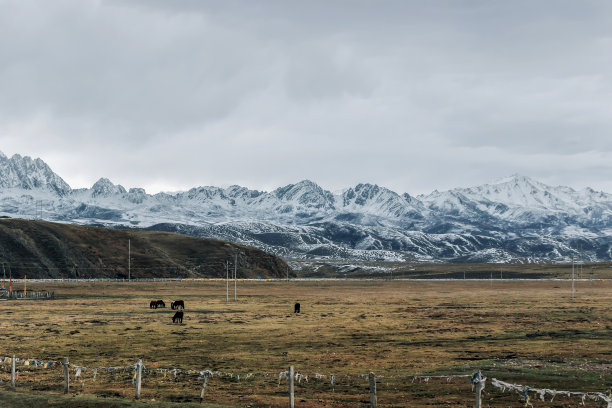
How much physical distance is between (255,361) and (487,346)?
17.8 metres

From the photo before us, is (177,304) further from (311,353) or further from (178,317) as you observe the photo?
(311,353)

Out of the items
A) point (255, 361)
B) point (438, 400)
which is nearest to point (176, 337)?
point (255, 361)

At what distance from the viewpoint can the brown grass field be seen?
2942 centimetres

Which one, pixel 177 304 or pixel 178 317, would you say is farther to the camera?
pixel 177 304

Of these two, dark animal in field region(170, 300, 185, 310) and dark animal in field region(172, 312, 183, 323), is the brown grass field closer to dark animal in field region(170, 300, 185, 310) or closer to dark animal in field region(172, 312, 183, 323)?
dark animal in field region(172, 312, 183, 323)

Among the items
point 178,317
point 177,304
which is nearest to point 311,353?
point 178,317

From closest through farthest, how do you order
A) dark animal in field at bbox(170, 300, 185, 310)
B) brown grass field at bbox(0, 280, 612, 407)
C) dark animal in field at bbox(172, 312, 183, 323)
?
brown grass field at bbox(0, 280, 612, 407) → dark animal in field at bbox(172, 312, 183, 323) → dark animal in field at bbox(170, 300, 185, 310)

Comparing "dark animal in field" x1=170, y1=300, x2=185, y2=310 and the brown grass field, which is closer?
the brown grass field

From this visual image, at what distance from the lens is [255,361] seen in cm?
4072

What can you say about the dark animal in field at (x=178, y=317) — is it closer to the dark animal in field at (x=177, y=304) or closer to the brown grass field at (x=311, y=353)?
the brown grass field at (x=311, y=353)

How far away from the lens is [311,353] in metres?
43.9

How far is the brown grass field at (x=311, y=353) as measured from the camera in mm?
29422

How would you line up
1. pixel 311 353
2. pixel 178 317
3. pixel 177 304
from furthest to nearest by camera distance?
pixel 177 304, pixel 178 317, pixel 311 353

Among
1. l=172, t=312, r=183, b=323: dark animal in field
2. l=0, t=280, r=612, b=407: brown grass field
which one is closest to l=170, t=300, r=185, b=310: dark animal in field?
l=0, t=280, r=612, b=407: brown grass field
